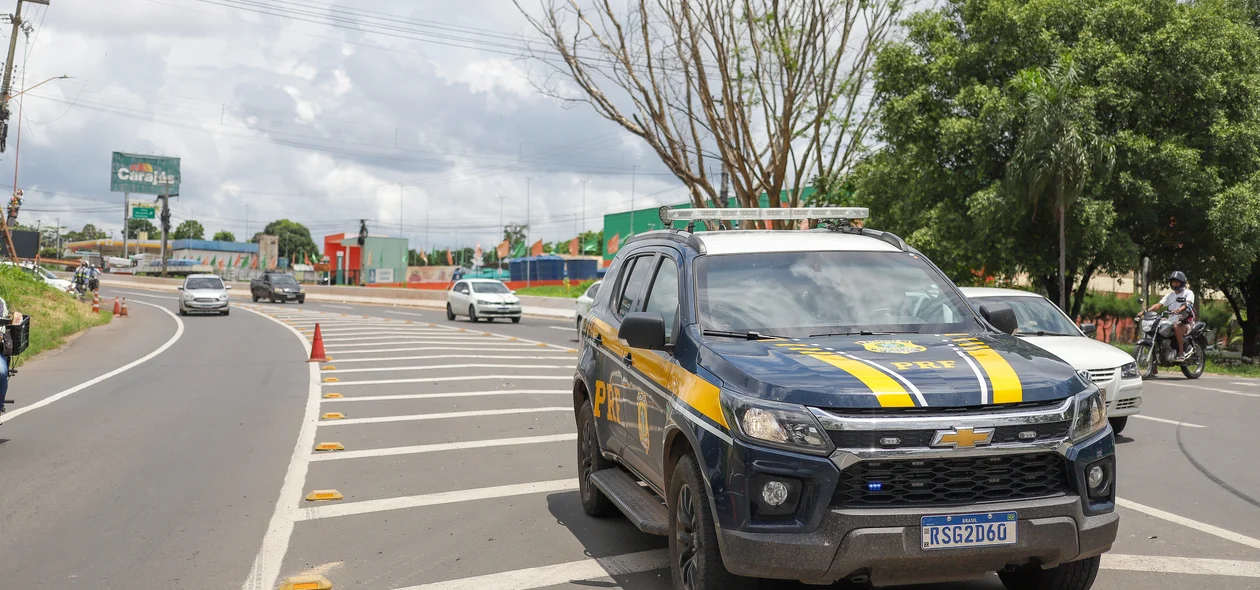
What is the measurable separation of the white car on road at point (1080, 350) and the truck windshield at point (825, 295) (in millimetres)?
3907

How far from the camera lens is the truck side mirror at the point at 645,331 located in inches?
207

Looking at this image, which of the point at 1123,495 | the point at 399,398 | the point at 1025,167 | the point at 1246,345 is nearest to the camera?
the point at 1123,495

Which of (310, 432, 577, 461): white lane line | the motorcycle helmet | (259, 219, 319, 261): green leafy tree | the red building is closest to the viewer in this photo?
(310, 432, 577, 461): white lane line

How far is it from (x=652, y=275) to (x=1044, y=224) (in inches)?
862

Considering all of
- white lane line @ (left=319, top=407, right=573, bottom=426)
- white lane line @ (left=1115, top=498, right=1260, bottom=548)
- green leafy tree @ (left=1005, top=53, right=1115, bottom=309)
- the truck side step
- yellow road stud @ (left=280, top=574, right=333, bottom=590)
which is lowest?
white lane line @ (left=319, top=407, right=573, bottom=426)

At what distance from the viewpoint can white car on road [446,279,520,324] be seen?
34406 millimetres

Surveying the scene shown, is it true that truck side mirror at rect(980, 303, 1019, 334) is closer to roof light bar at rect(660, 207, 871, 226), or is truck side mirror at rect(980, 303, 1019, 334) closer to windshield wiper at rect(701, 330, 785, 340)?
roof light bar at rect(660, 207, 871, 226)

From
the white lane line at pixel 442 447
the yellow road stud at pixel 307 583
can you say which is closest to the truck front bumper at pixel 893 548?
the yellow road stud at pixel 307 583

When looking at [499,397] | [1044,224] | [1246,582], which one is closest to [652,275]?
[1246,582]

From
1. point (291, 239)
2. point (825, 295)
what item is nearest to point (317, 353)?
point (825, 295)

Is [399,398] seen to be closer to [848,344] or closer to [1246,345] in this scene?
[848,344]

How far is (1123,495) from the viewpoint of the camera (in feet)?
25.7

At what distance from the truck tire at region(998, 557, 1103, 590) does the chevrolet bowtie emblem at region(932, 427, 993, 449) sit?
0.87 meters

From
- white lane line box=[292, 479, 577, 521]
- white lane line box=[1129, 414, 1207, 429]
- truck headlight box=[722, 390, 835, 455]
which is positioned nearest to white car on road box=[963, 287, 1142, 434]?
white lane line box=[1129, 414, 1207, 429]
